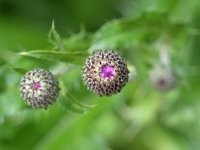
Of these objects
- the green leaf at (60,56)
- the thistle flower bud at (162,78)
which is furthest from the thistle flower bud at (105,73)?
the thistle flower bud at (162,78)

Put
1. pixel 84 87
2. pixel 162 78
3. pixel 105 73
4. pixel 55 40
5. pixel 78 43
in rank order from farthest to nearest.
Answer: pixel 84 87
pixel 162 78
pixel 78 43
pixel 55 40
pixel 105 73

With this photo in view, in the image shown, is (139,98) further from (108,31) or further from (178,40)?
(108,31)

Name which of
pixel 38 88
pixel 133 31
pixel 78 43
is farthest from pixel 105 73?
pixel 133 31

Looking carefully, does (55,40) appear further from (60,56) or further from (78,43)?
(78,43)

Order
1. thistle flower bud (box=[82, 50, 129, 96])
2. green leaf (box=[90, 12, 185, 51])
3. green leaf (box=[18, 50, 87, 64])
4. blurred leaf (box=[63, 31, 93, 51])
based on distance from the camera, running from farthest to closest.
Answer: green leaf (box=[90, 12, 185, 51]) < blurred leaf (box=[63, 31, 93, 51]) < green leaf (box=[18, 50, 87, 64]) < thistle flower bud (box=[82, 50, 129, 96])

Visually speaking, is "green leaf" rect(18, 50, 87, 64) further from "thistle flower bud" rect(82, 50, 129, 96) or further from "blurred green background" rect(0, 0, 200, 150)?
"thistle flower bud" rect(82, 50, 129, 96)

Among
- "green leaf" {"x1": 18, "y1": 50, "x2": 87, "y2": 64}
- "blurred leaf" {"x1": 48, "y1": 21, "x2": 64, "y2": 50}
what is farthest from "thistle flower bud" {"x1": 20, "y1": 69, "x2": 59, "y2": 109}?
"blurred leaf" {"x1": 48, "y1": 21, "x2": 64, "y2": 50}

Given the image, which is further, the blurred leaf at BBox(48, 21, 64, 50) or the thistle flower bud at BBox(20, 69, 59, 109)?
the blurred leaf at BBox(48, 21, 64, 50)
